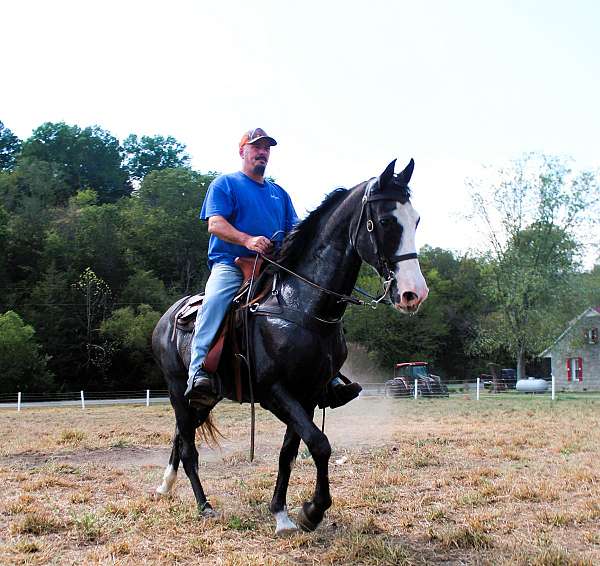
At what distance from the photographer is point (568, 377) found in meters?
57.5

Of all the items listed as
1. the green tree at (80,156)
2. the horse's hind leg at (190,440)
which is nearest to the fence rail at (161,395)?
the horse's hind leg at (190,440)

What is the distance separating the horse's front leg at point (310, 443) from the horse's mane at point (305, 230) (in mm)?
1083

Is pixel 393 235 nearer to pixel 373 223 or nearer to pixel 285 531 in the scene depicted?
pixel 373 223

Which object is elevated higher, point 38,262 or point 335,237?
point 38,262

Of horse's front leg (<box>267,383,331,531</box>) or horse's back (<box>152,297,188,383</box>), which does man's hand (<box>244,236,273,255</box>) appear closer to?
horse's front leg (<box>267,383,331,531</box>)

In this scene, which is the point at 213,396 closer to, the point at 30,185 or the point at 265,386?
the point at 265,386

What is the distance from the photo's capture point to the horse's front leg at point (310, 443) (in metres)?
4.87

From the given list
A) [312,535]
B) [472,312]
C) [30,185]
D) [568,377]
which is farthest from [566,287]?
[30,185]

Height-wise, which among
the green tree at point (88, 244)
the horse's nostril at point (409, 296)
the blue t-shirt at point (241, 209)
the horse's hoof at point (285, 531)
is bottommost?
the horse's hoof at point (285, 531)

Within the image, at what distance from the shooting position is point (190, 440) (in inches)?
262

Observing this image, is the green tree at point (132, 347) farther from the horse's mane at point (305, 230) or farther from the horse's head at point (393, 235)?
the horse's head at point (393, 235)

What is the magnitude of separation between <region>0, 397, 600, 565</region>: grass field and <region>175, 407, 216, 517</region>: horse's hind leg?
25cm

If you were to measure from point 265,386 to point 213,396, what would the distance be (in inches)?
27.4

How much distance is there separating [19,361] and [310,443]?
40.0m
